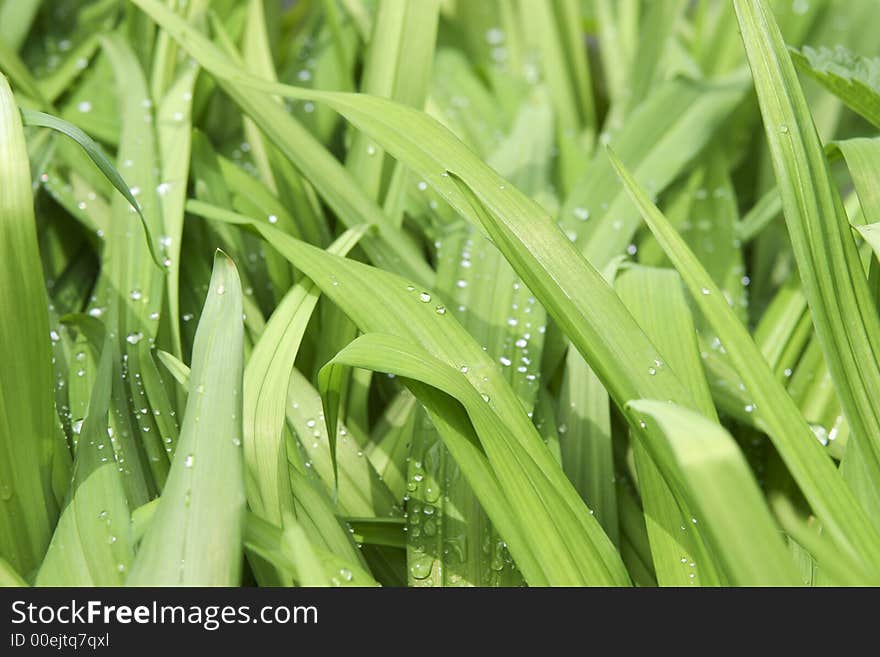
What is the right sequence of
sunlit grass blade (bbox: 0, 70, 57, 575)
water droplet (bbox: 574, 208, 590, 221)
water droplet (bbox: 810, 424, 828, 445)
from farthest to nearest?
water droplet (bbox: 574, 208, 590, 221)
water droplet (bbox: 810, 424, 828, 445)
sunlit grass blade (bbox: 0, 70, 57, 575)

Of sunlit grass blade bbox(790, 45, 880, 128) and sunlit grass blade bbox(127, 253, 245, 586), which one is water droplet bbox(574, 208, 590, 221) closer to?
sunlit grass blade bbox(790, 45, 880, 128)

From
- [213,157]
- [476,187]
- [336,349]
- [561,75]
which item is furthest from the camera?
[561,75]

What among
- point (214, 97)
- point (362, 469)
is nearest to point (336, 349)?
point (362, 469)

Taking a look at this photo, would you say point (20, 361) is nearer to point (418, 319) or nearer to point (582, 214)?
point (418, 319)

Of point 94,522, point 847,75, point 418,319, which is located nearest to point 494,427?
point 418,319

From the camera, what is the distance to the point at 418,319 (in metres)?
0.49

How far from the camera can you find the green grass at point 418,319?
41cm

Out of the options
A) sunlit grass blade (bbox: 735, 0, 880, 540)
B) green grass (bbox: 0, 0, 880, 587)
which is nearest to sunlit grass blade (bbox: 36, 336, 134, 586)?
green grass (bbox: 0, 0, 880, 587)

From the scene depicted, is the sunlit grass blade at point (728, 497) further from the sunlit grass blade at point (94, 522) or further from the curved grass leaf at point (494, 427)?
the sunlit grass blade at point (94, 522)

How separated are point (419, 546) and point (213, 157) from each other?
38 centimetres

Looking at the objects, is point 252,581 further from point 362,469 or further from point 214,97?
point 214,97

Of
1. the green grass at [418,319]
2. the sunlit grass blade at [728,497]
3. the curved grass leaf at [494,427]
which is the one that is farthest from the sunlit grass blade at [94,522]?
the sunlit grass blade at [728,497]

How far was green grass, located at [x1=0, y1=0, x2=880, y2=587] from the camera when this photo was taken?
41 centimetres
